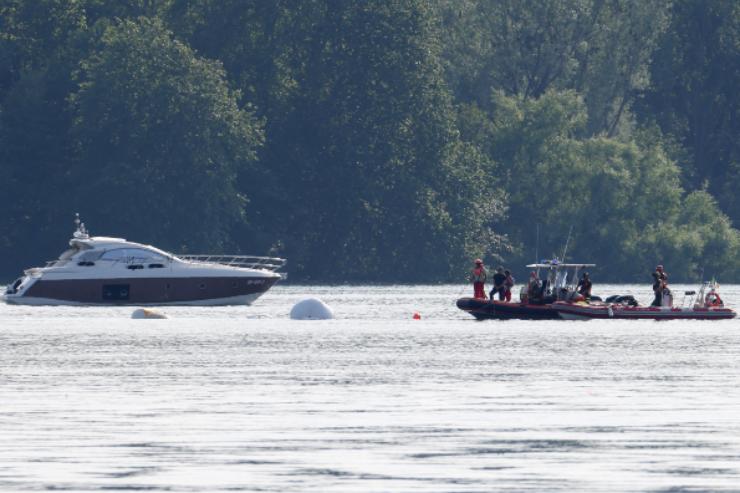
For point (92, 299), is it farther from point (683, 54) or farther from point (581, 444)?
point (683, 54)

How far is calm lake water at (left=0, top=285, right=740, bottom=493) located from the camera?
99.7ft

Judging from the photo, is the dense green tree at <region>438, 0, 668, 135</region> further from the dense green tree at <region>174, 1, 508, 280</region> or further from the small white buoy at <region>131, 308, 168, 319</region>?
the small white buoy at <region>131, 308, 168, 319</region>

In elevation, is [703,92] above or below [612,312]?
above

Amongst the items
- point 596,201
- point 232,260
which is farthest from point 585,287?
point 596,201

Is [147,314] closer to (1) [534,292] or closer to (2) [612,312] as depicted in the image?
(1) [534,292]

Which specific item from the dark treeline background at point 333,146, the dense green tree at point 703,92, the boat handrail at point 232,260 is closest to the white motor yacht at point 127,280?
the boat handrail at point 232,260

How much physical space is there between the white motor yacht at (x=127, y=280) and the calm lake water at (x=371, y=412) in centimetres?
2899

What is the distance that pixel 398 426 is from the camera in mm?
37188

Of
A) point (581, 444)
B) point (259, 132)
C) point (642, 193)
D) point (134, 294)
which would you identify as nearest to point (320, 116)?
point (259, 132)

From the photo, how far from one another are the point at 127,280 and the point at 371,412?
2555 inches

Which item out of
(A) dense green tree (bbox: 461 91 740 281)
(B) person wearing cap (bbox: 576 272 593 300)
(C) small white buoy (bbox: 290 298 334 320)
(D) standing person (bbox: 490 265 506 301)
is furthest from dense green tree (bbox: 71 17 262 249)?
(B) person wearing cap (bbox: 576 272 593 300)

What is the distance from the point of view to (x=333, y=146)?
159000 mm

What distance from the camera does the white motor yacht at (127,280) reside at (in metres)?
103

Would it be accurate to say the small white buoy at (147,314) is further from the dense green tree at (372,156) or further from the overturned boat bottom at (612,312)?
the dense green tree at (372,156)
